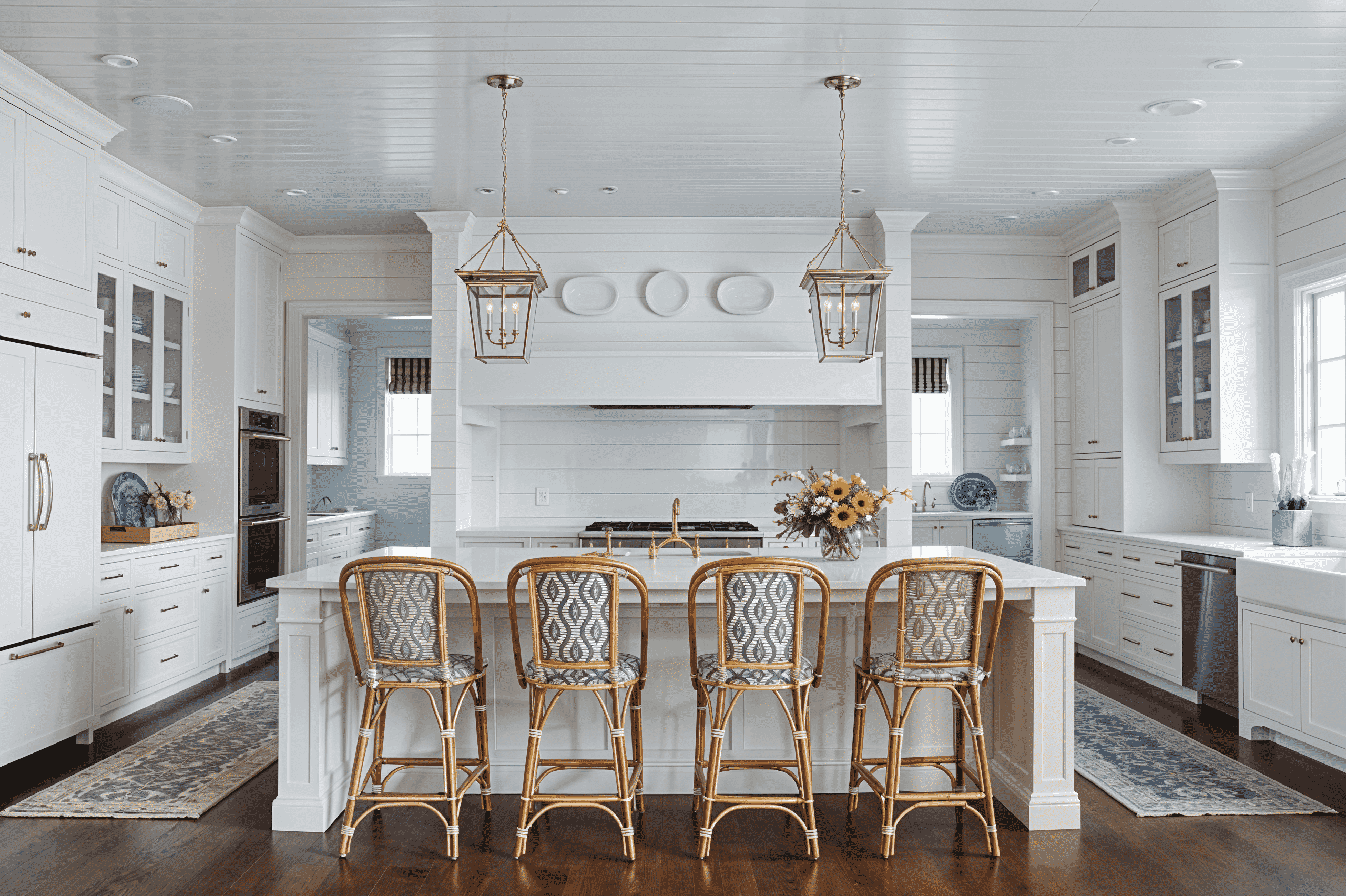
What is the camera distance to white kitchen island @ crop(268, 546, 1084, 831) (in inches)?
122

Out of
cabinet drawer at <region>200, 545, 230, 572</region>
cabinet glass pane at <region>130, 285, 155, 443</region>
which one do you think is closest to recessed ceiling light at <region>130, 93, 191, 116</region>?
cabinet glass pane at <region>130, 285, 155, 443</region>

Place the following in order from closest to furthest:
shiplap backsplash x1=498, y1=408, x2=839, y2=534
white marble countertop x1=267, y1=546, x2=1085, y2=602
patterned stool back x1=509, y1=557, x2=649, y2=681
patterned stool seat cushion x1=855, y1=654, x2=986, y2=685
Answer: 1. patterned stool back x1=509, y1=557, x2=649, y2=681
2. patterned stool seat cushion x1=855, y1=654, x2=986, y2=685
3. white marble countertop x1=267, y1=546, x2=1085, y2=602
4. shiplap backsplash x1=498, y1=408, x2=839, y2=534

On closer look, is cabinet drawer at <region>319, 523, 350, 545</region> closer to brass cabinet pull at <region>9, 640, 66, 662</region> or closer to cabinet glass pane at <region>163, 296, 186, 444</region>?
cabinet glass pane at <region>163, 296, 186, 444</region>

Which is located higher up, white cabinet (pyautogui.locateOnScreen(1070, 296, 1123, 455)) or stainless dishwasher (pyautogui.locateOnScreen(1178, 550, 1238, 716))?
white cabinet (pyautogui.locateOnScreen(1070, 296, 1123, 455))

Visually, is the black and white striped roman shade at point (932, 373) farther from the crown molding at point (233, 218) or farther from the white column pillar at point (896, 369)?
the crown molding at point (233, 218)

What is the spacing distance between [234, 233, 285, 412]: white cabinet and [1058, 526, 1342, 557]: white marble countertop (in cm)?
544

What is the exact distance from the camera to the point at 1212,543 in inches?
183

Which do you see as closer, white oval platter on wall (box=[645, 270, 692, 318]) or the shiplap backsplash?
white oval platter on wall (box=[645, 270, 692, 318])

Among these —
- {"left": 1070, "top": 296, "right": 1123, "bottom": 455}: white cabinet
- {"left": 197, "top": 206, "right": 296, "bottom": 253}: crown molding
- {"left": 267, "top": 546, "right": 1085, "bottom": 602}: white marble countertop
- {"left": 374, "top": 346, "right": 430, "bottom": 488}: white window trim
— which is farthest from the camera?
{"left": 374, "top": 346, "right": 430, "bottom": 488}: white window trim

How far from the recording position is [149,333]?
16.4 feet

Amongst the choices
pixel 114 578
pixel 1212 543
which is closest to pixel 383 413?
pixel 114 578

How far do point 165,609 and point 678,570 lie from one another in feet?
10.2

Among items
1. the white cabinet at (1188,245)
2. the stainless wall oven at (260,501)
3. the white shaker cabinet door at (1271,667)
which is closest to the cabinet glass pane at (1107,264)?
the white cabinet at (1188,245)

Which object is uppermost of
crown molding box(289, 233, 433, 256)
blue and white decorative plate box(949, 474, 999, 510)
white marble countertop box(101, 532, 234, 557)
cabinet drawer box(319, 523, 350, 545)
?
crown molding box(289, 233, 433, 256)
